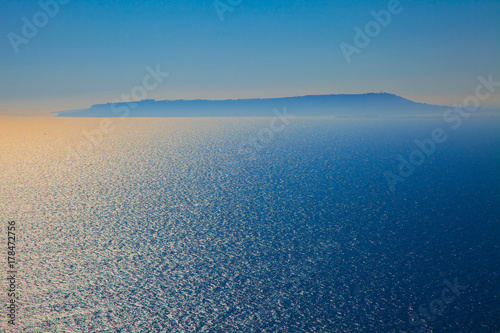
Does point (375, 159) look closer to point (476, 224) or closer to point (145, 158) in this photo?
point (476, 224)

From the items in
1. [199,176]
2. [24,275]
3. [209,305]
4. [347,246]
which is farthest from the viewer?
[199,176]

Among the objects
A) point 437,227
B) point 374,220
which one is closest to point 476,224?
point 437,227

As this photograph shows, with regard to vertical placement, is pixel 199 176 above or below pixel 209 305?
above

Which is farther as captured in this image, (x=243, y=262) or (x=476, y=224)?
(x=476, y=224)

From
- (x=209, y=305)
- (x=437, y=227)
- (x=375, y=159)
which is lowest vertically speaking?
(x=209, y=305)

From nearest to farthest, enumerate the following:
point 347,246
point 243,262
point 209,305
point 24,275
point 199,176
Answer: point 209,305 → point 24,275 → point 243,262 → point 347,246 → point 199,176

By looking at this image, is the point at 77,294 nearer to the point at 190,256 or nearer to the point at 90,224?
the point at 190,256

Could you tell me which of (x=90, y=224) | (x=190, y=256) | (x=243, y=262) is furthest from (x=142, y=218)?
(x=243, y=262)

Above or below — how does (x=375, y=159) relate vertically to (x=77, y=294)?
above

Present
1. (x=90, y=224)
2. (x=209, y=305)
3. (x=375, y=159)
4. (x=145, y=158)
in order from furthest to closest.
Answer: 1. (x=145, y=158)
2. (x=375, y=159)
3. (x=90, y=224)
4. (x=209, y=305)
